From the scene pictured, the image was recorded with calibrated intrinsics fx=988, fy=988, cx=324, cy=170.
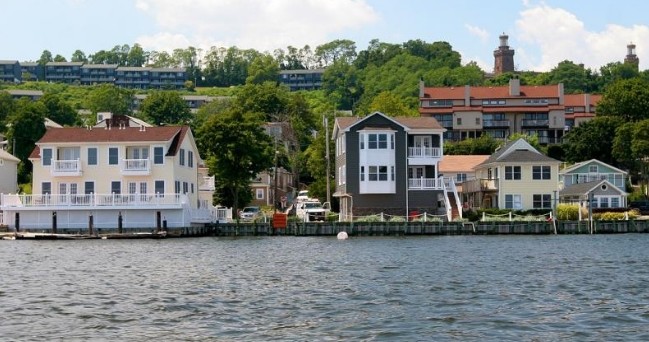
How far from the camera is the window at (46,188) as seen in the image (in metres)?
76.8

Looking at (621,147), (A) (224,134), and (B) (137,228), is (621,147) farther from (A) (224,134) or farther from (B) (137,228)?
(B) (137,228)

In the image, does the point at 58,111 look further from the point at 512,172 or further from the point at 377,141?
the point at 512,172

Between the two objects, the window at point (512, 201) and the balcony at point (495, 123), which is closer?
the window at point (512, 201)

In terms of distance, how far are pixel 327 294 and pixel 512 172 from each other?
2219 inches

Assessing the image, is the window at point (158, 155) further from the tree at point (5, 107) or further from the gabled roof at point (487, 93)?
the tree at point (5, 107)

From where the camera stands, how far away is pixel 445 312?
2944cm

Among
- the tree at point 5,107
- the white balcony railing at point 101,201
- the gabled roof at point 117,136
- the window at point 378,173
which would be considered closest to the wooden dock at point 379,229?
the white balcony railing at point 101,201

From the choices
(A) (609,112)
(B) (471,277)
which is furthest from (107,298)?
(A) (609,112)

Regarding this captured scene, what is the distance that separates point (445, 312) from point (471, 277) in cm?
1092

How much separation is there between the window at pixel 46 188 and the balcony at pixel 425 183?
28767 mm

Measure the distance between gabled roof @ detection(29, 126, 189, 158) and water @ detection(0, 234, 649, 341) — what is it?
19016mm

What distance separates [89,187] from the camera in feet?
252

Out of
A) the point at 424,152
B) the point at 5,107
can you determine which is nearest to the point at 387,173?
the point at 424,152

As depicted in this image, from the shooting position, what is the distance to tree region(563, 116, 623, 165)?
118 m
